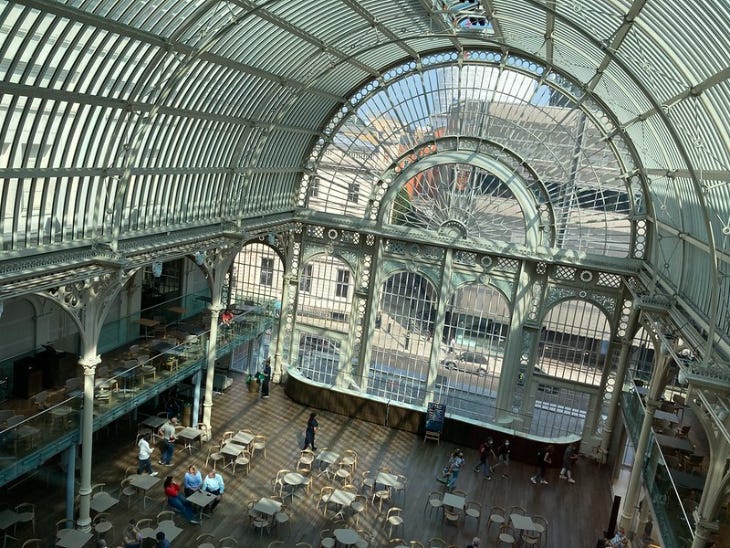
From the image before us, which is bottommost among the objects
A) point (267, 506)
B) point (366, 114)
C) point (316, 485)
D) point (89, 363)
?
point (316, 485)

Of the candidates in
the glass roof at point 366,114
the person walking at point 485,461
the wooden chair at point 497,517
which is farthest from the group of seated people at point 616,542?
the glass roof at point 366,114

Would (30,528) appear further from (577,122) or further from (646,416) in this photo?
(577,122)

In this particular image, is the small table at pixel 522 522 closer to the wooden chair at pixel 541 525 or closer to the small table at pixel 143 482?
the wooden chair at pixel 541 525

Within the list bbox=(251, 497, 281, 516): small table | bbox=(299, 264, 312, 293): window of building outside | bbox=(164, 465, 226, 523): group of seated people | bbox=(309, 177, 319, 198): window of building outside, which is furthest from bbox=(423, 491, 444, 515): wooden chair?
bbox=(309, 177, 319, 198): window of building outside

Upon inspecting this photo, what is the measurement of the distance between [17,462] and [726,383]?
1617 centimetres

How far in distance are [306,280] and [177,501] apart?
45.2 ft

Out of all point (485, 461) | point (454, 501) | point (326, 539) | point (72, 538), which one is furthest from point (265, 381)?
point (72, 538)

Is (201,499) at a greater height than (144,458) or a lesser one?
lesser

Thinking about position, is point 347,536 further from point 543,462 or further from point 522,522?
point 543,462

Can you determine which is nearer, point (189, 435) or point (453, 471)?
point (453, 471)

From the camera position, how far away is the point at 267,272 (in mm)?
32406

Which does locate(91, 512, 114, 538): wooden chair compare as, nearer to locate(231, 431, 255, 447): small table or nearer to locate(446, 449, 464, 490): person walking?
locate(231, 431, 255, 447): small table

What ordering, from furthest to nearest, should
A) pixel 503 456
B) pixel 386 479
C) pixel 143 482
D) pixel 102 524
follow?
pixel 503 456 → pixel 386 479 → pixel 143 482 → pixel 102 524

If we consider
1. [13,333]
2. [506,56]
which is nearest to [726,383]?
[506,56]
